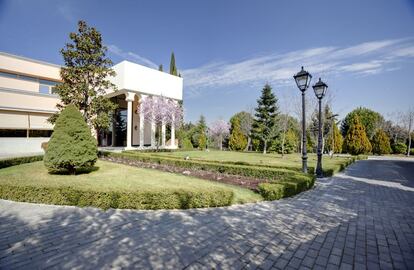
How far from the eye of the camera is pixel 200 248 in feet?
11.8

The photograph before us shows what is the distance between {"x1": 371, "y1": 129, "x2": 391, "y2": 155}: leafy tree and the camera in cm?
3856

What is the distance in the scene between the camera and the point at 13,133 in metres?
20.2

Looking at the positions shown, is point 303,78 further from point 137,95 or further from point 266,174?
point 137,95

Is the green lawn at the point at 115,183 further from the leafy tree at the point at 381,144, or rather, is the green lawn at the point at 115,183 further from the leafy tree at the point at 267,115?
the leafy tree at the point at 381,144

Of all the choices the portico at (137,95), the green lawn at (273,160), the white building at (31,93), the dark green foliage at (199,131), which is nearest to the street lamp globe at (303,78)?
the green lawn at (273,160)

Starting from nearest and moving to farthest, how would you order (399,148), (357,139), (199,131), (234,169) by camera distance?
(234,169) → (357,139) → (399,148) → (199,131)

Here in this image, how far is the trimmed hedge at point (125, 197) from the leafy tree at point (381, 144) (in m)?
44.8

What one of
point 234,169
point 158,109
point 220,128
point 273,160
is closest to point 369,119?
point 220,128

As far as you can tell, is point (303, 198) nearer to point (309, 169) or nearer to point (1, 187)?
point (309, 169)

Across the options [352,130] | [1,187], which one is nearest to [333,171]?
[1,187]

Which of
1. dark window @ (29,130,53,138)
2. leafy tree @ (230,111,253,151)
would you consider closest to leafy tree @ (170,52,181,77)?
leafy tree @ (230,111,253,151)

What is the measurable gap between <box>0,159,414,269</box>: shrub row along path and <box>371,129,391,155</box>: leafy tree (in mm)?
41305

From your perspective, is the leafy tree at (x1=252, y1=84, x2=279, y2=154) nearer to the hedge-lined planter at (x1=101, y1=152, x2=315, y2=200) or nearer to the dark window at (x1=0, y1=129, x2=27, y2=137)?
the hedge-lined planter at (x1=101, y1=152, x2=315, y2=200)

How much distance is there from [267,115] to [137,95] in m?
19.7
